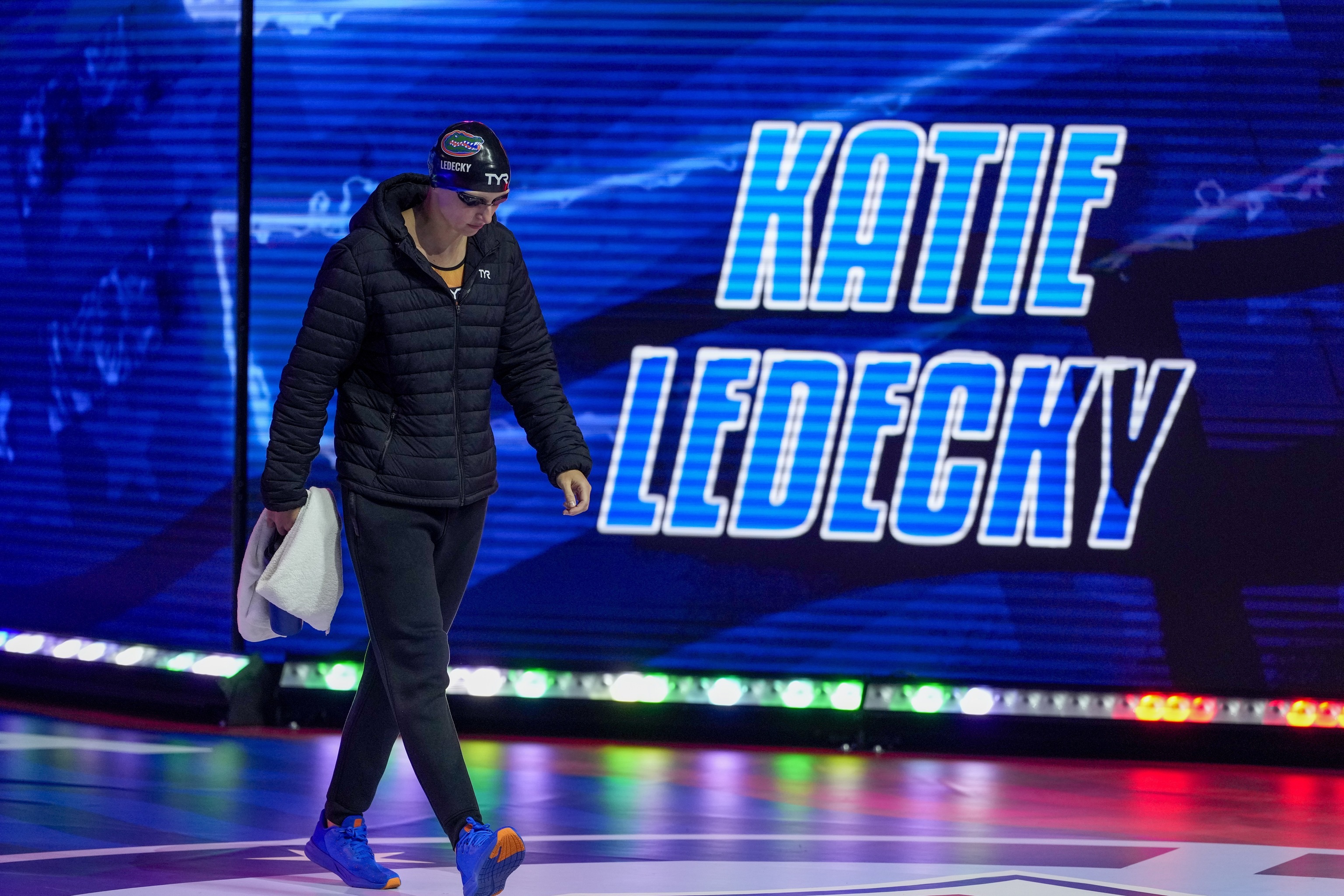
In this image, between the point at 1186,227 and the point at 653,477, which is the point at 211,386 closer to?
the point at 653,477

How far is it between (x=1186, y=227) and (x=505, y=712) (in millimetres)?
3502

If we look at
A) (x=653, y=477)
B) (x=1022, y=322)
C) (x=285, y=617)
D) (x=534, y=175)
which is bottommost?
(x=285, y=617)

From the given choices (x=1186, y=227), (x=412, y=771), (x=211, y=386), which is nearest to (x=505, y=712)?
(x=412, y=771)

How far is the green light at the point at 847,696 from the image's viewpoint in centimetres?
679

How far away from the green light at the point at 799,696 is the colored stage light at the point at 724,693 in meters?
0.18

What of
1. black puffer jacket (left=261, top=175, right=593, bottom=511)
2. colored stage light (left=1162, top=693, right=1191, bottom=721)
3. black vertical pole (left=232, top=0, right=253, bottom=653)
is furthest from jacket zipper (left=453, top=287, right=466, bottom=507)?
colored stage light (left=1162, top=693, right=1191, bottom=721)

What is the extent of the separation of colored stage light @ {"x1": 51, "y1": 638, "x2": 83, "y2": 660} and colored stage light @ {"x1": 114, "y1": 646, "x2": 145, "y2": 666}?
24 centimetres

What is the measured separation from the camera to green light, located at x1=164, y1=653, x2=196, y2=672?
7.00 metres

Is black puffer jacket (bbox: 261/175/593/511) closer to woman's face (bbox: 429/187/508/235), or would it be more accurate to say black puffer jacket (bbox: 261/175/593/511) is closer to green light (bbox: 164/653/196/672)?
woman's face (bbox: 429/187/508/235)

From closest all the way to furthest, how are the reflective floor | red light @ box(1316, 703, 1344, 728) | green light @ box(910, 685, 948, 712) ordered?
the reflective floor
red light @ box(1316, 703, 1344, 728)
green light @ box(910, 685, 948, 712)

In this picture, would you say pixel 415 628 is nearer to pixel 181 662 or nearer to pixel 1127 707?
pixel 181 662

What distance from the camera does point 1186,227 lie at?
6.70 metres

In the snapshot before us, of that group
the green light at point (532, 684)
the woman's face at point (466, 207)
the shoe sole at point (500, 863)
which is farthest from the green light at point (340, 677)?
the woman's face at point (466, 207)

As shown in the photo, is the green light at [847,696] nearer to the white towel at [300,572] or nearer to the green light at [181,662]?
the green light at [181,662]
